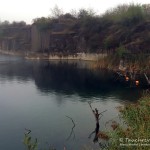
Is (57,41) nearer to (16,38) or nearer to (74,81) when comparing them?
(16,38)

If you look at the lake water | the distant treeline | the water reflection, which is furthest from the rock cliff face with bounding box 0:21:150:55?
the lake water

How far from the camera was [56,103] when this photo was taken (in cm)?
4716

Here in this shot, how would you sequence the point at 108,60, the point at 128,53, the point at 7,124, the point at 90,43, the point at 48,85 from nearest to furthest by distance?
the point at 7,124 < the point at 48,85 < the point at 128,53 < the point at 108,60 < the point at 90,43

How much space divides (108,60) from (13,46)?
7173 cm

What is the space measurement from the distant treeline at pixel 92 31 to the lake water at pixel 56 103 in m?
16.3

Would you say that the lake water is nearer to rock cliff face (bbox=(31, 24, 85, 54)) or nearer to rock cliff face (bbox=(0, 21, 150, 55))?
rock cliff face (bbox=(0, 21, 150, 55))

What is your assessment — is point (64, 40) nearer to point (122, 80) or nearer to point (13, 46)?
Answer: point (13, 46)

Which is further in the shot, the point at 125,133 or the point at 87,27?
the point at 87,27

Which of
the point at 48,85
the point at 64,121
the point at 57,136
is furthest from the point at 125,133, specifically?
the point at 48,85

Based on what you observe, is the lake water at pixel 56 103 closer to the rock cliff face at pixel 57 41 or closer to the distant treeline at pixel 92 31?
the distant treeline at pixel 92 31

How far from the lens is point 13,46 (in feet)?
484

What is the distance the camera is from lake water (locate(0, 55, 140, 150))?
105 ft

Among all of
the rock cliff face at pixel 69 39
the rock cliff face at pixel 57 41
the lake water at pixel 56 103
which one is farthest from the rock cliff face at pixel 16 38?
the lake water at pixel 56 103

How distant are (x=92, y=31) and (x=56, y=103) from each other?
A: 65.9 m
